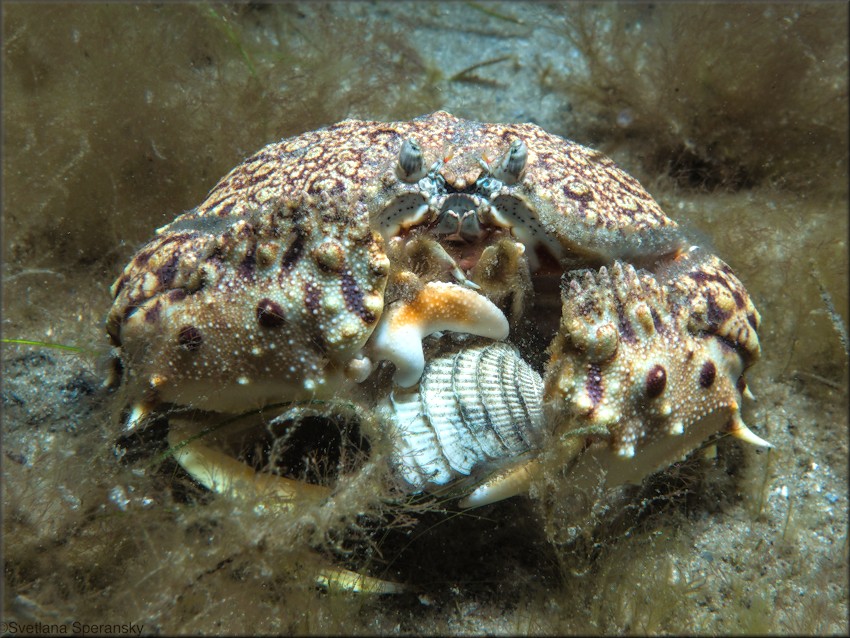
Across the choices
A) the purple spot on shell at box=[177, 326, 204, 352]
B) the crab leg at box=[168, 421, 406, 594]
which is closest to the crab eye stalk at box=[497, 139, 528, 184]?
the purple spot on shell at box=[177, 326, 204, 352]

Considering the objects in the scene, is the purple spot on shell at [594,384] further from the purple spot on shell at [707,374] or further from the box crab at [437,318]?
the purple spot on shell at [707,374]

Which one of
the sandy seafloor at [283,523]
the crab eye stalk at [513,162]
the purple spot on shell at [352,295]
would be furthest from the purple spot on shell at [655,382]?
the purple spot on shell at [352,295]

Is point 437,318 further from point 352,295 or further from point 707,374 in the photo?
point 707,374

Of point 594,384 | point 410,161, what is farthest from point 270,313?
point 594,384

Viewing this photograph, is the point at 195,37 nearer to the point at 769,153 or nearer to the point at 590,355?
the point at 590,355

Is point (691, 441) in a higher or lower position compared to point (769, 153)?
lower

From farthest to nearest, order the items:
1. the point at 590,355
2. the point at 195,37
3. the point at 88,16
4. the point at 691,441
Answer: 1. the point at 195,37
2. the point at 88,16
3. the point at 691,441
4. the point at 590,355

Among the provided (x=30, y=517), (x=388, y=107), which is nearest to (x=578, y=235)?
(x=388, y=107)

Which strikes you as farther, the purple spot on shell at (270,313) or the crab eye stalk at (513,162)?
the crab eye stalk at (513,162)
